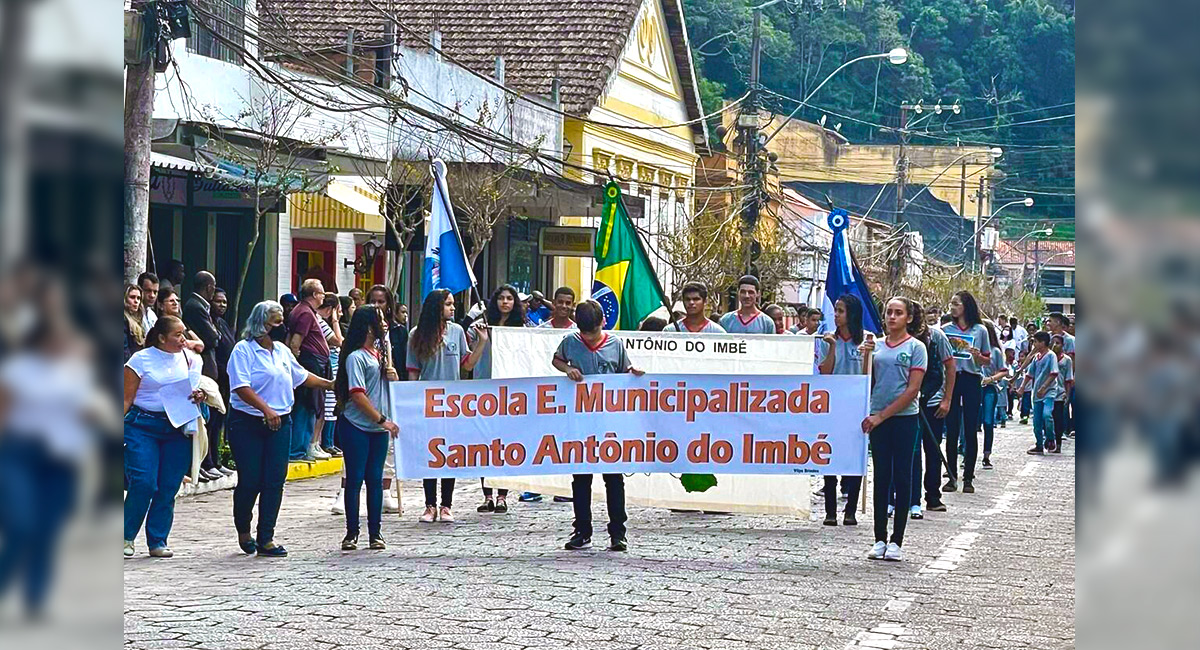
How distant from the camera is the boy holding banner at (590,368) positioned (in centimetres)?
1110

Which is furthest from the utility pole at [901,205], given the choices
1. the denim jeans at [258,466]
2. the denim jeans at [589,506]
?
the denim jeans at [258,466]

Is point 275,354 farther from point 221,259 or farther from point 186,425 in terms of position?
point 221,259

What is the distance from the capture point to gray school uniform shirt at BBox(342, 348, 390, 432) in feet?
35.6

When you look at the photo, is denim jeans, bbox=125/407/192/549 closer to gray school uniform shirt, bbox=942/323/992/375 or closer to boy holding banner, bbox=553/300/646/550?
boy holding banner, bbox=553/300/646/550

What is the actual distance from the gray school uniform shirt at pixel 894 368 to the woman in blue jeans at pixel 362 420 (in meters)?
3.32

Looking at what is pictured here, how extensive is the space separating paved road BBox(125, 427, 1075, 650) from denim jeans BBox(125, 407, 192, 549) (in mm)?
279

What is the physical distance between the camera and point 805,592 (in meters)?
9.33

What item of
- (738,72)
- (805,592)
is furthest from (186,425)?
(738,72)

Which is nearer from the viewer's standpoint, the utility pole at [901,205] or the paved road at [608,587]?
the paved road at [608,587]

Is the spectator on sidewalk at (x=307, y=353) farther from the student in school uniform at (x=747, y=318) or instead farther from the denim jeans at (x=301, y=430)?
the student in school uniform at (x=747, y=318)

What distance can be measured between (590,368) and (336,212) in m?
13.7

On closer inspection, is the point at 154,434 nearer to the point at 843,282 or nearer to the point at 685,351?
the point at 685,351
